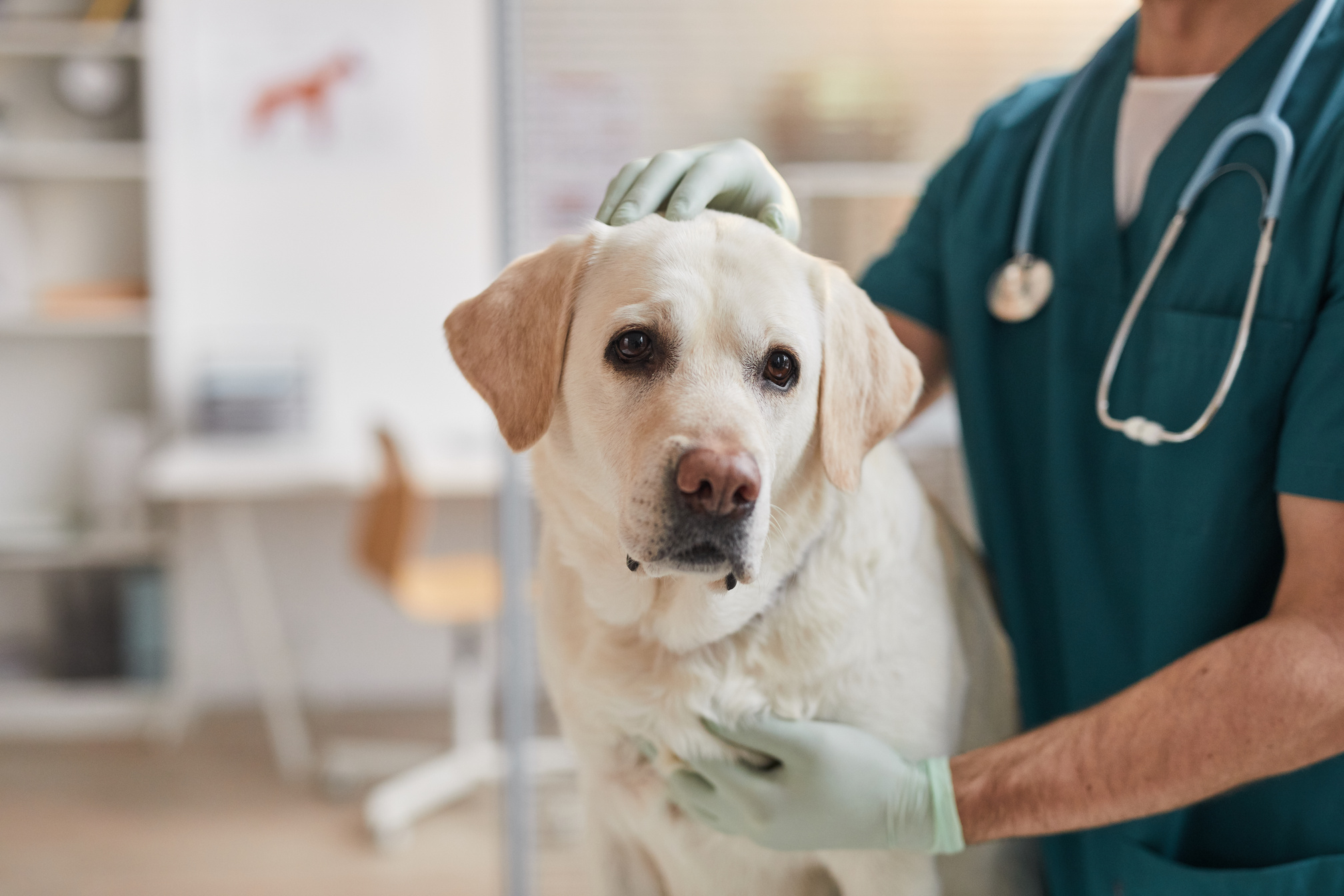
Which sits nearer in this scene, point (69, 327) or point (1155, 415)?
point (1155, 415)

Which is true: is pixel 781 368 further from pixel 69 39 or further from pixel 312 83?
pixel 69 39

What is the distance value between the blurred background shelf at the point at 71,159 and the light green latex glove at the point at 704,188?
3.22m

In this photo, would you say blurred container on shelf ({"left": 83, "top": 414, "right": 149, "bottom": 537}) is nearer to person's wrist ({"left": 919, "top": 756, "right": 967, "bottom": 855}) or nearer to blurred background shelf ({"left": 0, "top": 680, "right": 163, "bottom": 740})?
blurred background shelf ({"left": 0, "top": 680, "right": 163, "bottom": 740})

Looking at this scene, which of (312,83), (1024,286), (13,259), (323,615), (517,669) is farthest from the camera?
(323,615)

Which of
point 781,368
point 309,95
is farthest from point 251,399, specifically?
point 781,368

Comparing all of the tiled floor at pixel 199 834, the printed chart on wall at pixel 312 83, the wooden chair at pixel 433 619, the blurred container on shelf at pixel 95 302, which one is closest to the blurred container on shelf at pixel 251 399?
the blurred container on shelf at pixel 95 302

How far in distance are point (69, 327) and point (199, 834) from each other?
5.69ft

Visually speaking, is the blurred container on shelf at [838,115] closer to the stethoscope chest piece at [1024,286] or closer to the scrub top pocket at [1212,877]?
the stethoscope chest piece at [1024,286]

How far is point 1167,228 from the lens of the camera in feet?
2.98

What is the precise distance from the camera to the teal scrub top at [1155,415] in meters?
0.82

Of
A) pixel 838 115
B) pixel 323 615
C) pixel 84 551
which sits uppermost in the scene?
pixel 838 115

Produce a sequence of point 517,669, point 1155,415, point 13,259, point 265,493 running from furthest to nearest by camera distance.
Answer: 1. point 13,259
2. point 265,493
3. point 517,669
4. point 1155,415

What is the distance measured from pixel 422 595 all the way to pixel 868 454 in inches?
90.0

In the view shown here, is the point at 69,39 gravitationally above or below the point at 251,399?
above
